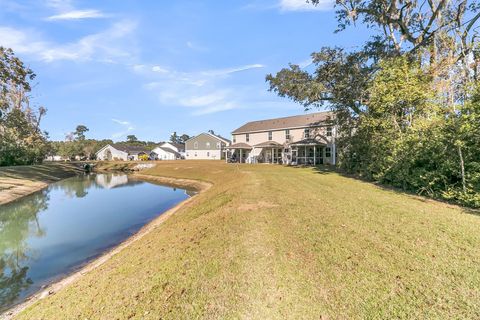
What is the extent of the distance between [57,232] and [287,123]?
29980 mm

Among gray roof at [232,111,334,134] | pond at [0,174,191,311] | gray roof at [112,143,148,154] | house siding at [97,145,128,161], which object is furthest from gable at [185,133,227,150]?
pond at [0,174,191,311]

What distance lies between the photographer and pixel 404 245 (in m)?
5.11

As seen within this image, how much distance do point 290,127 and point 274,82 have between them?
11.9m

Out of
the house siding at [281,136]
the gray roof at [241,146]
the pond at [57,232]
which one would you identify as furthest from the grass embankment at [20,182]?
the house siding at [281,136]

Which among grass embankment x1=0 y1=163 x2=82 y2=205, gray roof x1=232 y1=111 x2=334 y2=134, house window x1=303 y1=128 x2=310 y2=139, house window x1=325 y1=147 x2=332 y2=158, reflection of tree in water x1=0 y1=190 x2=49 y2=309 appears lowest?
reflection of tree in water x1=0 y1=190 x2=49 y2=309

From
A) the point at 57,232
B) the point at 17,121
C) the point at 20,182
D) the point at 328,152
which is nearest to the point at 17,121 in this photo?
the point at 17,121

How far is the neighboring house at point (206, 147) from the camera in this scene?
50.3 meters

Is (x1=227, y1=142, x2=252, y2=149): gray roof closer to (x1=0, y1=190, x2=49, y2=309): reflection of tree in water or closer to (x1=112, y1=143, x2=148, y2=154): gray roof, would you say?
(x1=0, y1=190, x2=49, y2=309): reflection of tree in water

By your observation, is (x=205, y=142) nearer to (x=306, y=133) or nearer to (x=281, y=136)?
(x=281, y=136)

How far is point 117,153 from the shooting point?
7012 centimetres

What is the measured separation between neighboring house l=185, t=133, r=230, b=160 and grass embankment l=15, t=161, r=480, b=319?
1695 inches

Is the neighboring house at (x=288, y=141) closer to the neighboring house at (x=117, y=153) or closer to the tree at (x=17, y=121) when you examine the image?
the tree at (x=17, y=121)

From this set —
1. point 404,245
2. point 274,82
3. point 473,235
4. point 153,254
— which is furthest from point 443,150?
point 274,82

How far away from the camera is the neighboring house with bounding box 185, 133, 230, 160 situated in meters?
50.3
